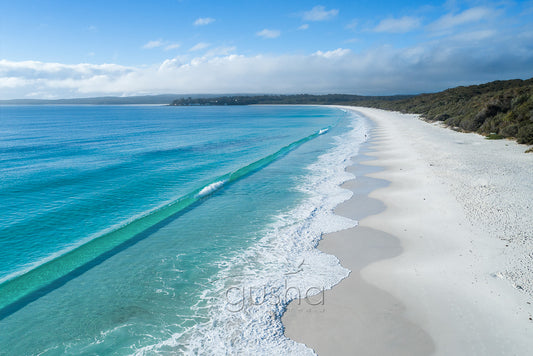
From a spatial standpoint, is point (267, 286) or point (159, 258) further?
point (159, 258)

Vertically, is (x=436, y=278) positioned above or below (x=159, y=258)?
above

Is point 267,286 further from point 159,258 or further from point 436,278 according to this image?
point 436,278

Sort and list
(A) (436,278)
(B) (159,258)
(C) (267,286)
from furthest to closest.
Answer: (B) (159,258) < (C) (267,286) < (A) (436,278)

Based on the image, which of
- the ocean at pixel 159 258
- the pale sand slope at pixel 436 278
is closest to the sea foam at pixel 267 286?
the ocean at pixel 159 258

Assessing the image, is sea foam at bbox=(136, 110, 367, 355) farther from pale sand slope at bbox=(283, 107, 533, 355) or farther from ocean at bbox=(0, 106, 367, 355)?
pale sand slope at bbox=(283, 107, 533, 355)

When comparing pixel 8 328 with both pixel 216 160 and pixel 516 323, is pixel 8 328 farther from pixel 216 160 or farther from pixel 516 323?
pixel 216 160

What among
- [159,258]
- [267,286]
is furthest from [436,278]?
[159,258]

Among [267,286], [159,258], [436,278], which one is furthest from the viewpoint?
[159,258]
